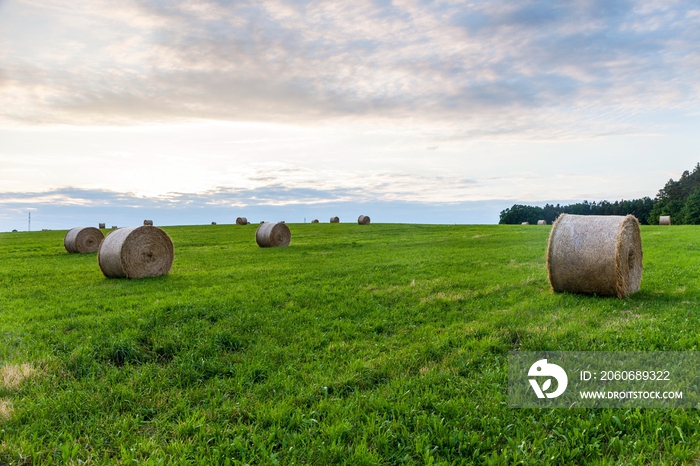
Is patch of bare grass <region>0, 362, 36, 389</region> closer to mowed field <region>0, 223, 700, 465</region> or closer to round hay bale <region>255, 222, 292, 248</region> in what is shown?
mowed field <region>0, 223, 700, 465</region>

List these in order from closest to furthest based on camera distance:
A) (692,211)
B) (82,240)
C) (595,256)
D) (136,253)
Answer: (595,256) → (136,253) → (82,240) → (692,211)

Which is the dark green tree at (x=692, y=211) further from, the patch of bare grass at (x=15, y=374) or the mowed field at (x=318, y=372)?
the patch of bare grass at (x=15, y=374)

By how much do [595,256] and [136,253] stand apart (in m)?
15.6

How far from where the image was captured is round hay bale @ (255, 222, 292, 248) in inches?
1145

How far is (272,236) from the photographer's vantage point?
29.2 metres

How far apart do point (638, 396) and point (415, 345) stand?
325 cm

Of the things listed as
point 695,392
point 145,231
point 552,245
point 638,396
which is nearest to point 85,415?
point 638,396

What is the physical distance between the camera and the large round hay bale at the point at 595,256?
10.7 m

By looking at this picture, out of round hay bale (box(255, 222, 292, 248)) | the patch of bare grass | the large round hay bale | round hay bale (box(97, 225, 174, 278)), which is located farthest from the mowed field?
round hay bale (box(255, 222, 292, 248))

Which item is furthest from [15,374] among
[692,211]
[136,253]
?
[692,211]

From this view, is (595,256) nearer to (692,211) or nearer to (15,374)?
(15,374)

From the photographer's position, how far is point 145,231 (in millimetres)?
17188

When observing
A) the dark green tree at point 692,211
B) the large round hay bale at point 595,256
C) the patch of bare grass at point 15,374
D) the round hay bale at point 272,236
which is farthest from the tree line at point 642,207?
the patch of bare grass at point 15,374

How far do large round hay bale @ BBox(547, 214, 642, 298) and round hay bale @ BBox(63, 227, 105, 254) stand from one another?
2651 centimetres
